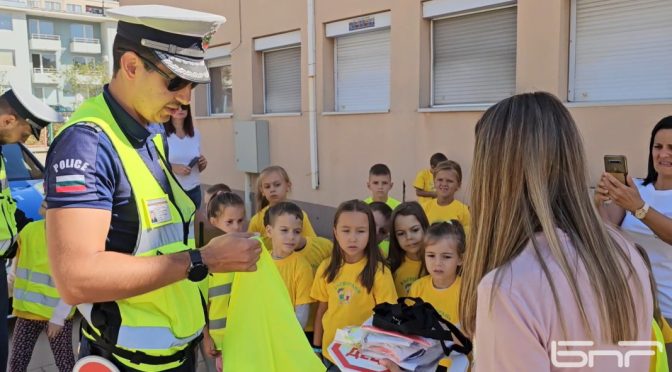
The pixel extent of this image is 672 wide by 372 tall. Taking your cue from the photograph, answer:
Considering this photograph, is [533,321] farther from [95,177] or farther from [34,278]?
[34,278]

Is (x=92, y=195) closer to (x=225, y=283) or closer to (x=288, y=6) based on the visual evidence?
(x=225, y=283)

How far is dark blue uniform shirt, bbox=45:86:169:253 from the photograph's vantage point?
1.35 m

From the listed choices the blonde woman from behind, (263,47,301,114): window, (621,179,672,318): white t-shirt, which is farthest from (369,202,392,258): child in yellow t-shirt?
(263,47,301,114): window

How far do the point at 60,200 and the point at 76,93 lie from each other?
41279mm

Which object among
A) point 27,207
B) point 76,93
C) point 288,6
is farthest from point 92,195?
point 76,93

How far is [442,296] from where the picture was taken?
311 cm

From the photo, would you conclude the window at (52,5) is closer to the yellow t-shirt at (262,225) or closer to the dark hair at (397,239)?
the yellow t-shirt at (262,225)

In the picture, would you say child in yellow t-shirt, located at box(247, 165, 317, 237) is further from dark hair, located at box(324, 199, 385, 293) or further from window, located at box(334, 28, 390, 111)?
window, located at box(334, 28, 390, 111)

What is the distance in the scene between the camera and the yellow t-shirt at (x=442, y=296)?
3.06 meters

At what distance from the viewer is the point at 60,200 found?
1340 millimetres

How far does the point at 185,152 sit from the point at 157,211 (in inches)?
124

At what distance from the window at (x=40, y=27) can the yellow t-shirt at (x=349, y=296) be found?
50.5 metres

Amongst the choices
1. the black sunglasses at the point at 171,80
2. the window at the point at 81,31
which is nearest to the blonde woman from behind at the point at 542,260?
the black sunglasses at the point at 171,80

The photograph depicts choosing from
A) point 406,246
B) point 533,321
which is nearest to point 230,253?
point 533,321
